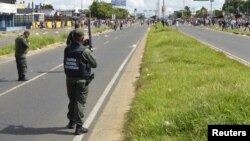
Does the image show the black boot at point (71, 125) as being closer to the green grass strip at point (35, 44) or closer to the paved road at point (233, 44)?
the paved road at point (233, 44)

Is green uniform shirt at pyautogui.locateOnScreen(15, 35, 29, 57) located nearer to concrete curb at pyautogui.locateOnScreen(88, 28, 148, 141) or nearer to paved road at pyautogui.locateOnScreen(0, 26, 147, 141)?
paved road at pyautogui.locateOnScreen(0, 26, 147, 141)

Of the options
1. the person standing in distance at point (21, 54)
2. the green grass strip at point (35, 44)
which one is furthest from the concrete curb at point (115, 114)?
the green grass strip at point (35, 44)

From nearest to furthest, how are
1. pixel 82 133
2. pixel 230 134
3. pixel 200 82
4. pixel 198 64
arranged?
pixel 230 134 < pixel 82 133 < pixel 200 82 < pixel 198 64

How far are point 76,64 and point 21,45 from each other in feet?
27.5

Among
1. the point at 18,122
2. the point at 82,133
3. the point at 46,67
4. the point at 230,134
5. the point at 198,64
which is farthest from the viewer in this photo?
the point at 46,67

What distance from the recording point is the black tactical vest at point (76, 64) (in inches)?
344

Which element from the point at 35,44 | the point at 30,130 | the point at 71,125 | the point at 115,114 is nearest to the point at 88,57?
the point at 71,125

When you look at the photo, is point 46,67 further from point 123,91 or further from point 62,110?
point 62,110

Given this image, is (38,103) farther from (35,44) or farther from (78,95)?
(35,44)

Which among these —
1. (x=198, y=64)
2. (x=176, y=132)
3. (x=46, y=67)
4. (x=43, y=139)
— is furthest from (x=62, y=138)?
(x=46, y=67)

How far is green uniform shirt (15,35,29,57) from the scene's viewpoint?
54.4 feet

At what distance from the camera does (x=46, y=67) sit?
21.7 meters

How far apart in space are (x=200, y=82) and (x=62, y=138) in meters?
5.01

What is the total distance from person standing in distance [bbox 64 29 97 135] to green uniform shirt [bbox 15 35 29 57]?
314 inches
